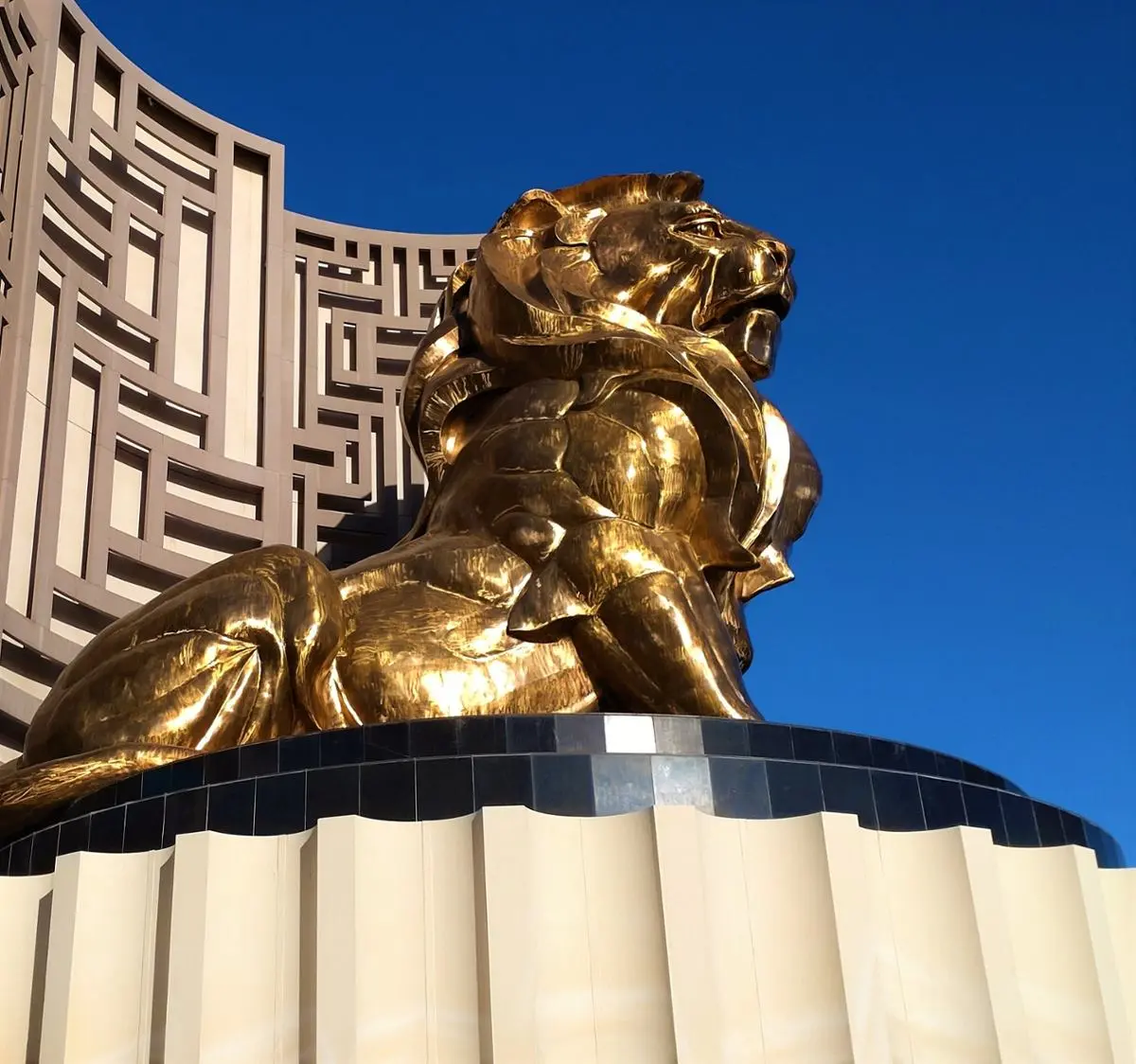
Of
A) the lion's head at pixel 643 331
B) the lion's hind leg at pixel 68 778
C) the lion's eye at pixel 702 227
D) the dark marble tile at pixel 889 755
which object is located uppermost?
the lion's eye at pixel 702 227

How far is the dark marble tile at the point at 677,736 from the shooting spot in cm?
461

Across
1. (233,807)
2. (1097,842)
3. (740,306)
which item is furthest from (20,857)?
(740,306)

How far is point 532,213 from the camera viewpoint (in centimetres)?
721

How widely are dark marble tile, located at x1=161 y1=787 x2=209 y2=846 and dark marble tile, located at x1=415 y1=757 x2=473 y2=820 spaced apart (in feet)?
2.14

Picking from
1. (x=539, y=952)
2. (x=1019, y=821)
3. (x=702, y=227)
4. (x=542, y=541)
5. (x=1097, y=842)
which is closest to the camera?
(x=539, y=952)

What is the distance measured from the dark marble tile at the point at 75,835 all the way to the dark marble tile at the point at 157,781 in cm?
20

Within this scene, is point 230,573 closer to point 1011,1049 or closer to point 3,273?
point 1011,1049

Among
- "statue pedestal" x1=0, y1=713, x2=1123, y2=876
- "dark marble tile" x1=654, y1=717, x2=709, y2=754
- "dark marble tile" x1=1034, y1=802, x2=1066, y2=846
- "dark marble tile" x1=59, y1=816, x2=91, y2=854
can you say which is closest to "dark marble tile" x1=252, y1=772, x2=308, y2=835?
"statue pedestal" x1=0, y1=713, x2=1123, y2=876

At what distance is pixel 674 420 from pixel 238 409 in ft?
15.2

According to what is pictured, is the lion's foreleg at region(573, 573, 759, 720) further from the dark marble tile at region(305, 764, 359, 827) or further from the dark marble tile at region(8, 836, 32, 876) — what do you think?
the dark marble tile at region(8, 836, 32, 876)

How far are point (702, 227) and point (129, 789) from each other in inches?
147

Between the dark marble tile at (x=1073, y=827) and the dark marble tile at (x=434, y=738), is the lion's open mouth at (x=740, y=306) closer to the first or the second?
the dark marble tile at (x=1073, y=827)

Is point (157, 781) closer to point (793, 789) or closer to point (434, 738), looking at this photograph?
point (434, 738)

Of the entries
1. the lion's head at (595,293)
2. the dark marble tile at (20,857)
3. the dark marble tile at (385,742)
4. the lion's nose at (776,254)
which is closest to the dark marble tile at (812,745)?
the dark marble tile at (385,742)
